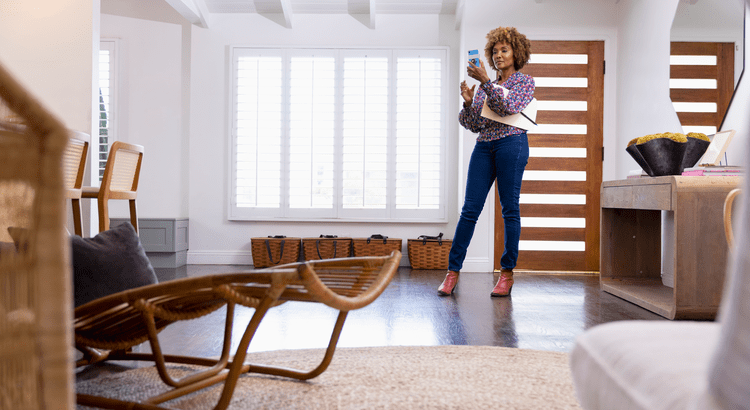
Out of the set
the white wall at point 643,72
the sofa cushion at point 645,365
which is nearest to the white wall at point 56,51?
the sofa cushion at point 645,365

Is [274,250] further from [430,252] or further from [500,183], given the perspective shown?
[500,183]

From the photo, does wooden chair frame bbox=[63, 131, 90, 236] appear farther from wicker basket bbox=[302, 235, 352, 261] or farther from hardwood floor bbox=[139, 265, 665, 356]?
wicker basket bbox=[302, 235, 352, 261]

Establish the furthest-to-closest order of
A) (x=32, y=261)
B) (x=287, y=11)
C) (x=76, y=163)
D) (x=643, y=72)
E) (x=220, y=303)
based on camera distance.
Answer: (x=287, y=11) < (x=643, y=72) < (x=76, y=163) < (x=220, y=303) < (x=32, y=261)

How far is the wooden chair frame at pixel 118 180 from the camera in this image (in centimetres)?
204

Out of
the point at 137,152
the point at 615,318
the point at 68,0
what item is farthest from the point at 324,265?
the point at 68,0

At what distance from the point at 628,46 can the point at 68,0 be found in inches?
155

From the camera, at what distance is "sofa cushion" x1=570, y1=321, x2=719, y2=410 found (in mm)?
473

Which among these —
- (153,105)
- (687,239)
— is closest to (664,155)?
(687,239)

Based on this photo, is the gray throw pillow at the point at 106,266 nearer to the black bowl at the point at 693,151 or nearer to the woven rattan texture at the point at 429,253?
the black bowl at the point at 693,151

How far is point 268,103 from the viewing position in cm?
465

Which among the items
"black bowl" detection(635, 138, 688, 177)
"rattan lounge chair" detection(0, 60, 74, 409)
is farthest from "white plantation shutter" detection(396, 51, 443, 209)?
"rattan lounge chair" detection(0, 60, 74, 409)

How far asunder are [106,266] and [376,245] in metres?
3.14

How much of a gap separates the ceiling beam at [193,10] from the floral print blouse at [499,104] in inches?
106

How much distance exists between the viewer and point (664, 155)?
8.38ft
